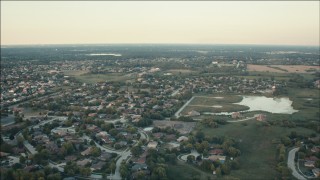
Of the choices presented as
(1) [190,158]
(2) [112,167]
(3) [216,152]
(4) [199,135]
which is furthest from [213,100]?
(2) [112,167]

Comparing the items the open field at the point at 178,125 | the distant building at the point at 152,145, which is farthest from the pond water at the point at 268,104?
the distant building at the point at 152,145

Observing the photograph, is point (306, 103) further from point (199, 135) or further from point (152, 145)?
point (152, 145)

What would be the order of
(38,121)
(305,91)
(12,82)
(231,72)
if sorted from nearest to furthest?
(38,121) < (305,91) < (12,82) < (231,72)

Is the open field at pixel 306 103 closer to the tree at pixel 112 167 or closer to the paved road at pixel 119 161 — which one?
the paved road at pixel 119 161

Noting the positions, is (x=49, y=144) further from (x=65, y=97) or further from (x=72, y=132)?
(x=65, y=97)

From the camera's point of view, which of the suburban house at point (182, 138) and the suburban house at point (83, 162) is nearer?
the suburban house at point (83, 162)

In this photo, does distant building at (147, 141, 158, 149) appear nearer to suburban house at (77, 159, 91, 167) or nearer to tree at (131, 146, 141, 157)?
tree at (131, 146, 141, 157)

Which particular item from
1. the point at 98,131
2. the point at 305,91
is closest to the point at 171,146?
the point at 98,131

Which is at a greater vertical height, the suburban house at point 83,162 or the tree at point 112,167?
the tree at point 112,167
